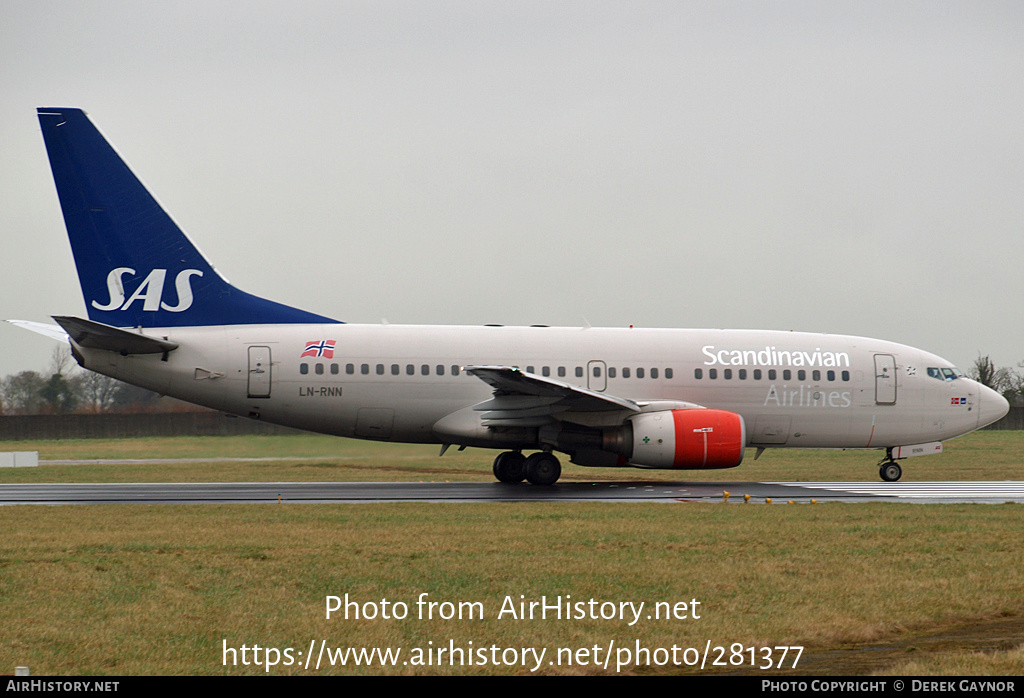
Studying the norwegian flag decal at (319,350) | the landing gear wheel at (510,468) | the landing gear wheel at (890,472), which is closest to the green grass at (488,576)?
the landing gear wheel at (510,468)

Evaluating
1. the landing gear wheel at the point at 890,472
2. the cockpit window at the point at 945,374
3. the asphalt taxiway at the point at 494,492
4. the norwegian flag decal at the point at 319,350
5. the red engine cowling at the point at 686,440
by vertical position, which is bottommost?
the asphalt taxiway at the point at 494,492

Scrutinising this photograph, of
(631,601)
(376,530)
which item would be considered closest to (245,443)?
(376,530)

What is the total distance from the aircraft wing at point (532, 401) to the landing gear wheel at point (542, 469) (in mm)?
936

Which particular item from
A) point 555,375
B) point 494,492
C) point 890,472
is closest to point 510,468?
point 555,375

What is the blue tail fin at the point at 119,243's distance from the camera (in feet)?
70.1

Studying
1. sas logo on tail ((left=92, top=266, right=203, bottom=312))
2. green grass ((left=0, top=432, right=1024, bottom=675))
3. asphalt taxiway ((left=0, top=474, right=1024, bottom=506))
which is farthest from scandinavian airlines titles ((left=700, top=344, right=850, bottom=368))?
sas logo on tail ((left=92, top=266, right=203, bottom=312))

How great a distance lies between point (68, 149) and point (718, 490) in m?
16.1

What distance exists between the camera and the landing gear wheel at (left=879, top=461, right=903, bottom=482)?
23828 mm

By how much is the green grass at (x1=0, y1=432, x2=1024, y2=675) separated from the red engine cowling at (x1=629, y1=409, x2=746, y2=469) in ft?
10.7

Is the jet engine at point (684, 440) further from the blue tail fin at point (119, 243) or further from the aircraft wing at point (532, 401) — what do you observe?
the blue tail fin at point (119, 243)

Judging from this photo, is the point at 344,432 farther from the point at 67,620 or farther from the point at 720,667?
the point at 720,667

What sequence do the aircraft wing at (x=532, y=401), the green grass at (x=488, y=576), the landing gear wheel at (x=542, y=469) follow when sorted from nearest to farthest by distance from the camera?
1. the green grass at (x=488, y=576)
2. the aircraft wing at (x=532, y=401)
3. the landing gear wheel at (x=542, y=469)

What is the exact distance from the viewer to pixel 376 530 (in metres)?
13.6
